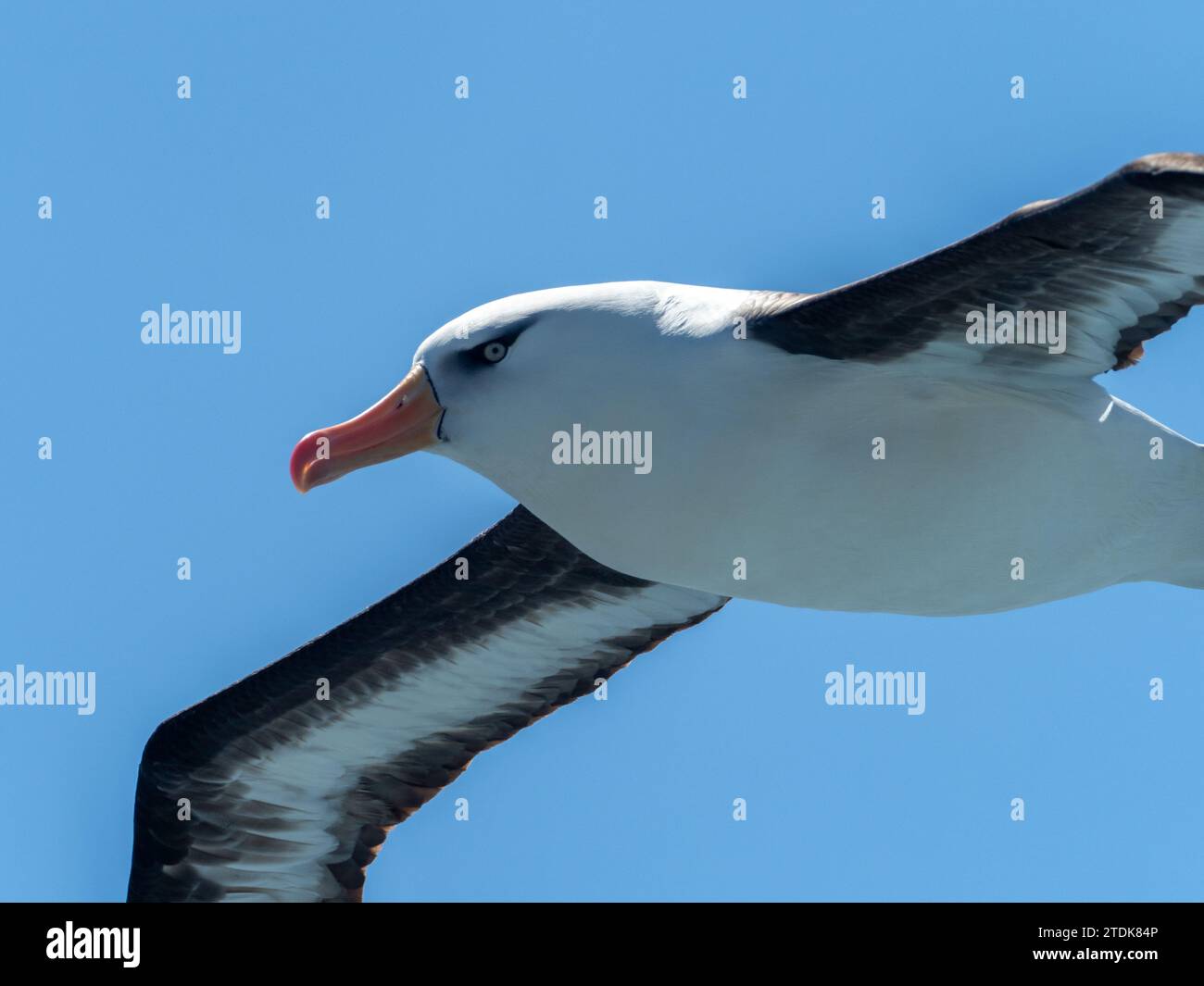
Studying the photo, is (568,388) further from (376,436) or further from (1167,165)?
(1167,165)

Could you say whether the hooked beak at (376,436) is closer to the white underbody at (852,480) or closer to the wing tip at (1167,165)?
the white underbody at (852,480)

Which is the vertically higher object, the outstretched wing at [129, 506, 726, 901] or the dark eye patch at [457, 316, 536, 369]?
the dark eye patch at [457, 316, 536, 369]

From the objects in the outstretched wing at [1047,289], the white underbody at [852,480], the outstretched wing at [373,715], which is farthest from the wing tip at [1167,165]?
the outstretched wing at [373,715]

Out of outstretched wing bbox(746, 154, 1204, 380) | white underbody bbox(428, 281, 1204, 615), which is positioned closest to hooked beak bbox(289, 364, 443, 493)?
white underbody bbox(428, 281, 1204, 615)

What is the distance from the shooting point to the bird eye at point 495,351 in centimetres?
1009

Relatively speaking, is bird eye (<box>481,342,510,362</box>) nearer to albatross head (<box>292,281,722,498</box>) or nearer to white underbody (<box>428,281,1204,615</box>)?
albatross head (<box>292,281,722,498</box>)

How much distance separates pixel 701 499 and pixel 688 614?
9.97ft

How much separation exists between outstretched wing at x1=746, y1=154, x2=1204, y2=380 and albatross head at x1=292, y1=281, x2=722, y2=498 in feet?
1.78

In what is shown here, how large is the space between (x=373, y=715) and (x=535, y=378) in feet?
11.6

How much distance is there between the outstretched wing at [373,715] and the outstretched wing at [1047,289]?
2.94 meters

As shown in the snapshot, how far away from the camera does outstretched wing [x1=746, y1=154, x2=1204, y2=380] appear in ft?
28.2

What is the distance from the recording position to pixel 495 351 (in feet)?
33.1
